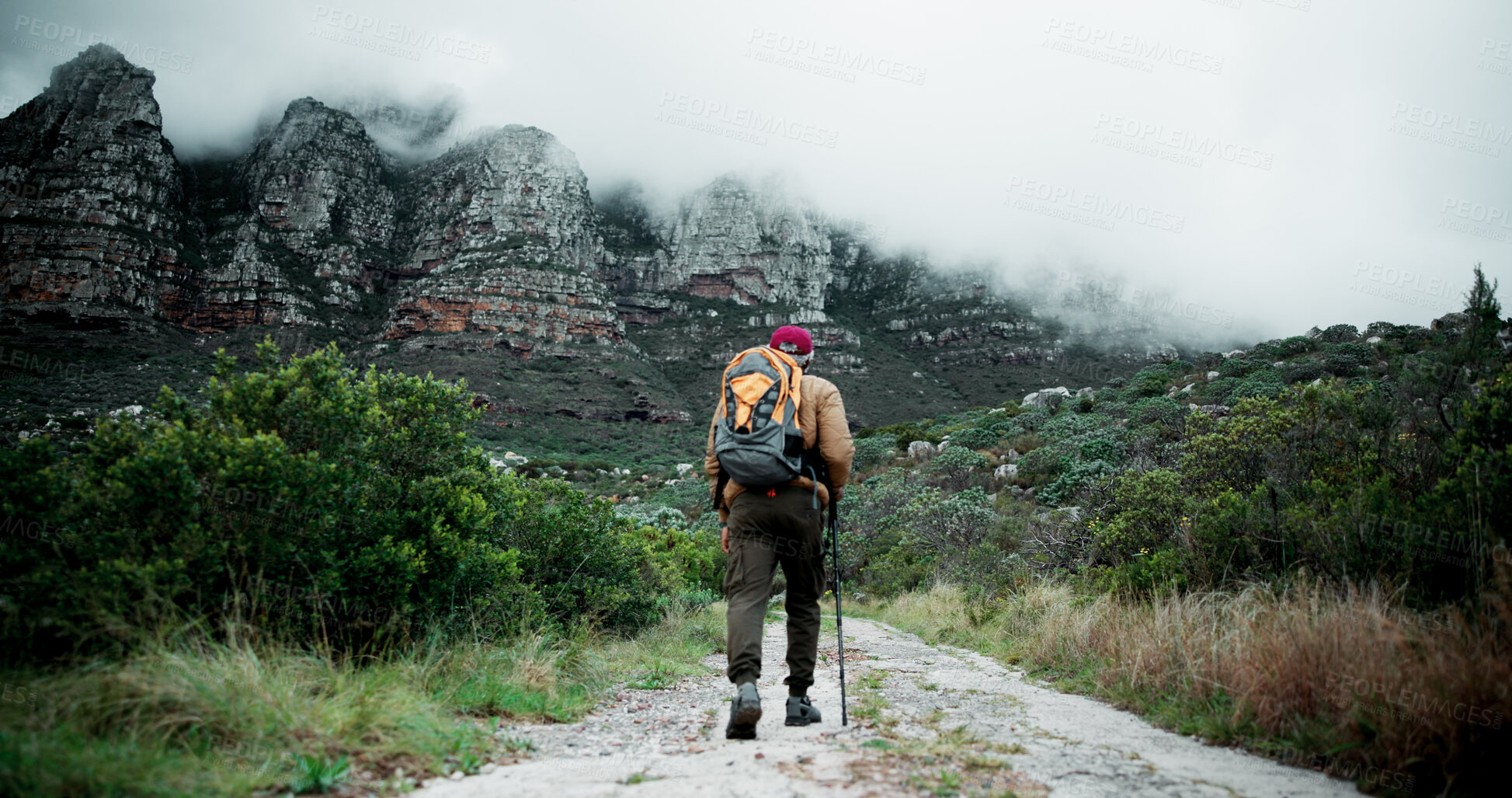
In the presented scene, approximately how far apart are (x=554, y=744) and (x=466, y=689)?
79 cm

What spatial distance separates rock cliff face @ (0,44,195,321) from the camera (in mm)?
51000

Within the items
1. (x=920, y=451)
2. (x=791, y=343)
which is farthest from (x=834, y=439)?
(x=920, y=451)

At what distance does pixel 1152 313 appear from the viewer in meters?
66.8

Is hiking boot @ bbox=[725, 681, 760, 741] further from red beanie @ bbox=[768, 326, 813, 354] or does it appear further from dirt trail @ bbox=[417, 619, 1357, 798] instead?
red beanie @ bbox=[768, 326, 813, 354]

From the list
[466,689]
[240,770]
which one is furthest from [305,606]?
[240,770]

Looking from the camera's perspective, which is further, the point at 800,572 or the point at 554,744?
the point at 800,572

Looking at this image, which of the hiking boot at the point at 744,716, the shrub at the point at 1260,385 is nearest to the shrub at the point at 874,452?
the shrub at the point at 1260,385

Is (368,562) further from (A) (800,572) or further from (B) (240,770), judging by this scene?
(A) (800,572)

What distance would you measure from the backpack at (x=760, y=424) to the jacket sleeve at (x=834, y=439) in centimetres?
16

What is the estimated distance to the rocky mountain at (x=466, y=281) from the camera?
54.0m

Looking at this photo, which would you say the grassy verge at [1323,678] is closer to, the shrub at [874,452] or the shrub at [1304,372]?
the shrub at [1304,372]

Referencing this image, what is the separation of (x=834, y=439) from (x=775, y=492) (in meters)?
0.46

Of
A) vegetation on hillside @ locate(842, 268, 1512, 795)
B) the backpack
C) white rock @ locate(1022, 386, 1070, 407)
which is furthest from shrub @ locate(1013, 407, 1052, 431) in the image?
the backpack

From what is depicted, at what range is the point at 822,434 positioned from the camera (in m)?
3.75
